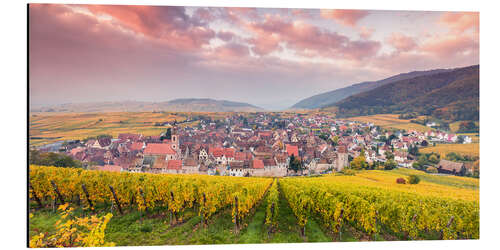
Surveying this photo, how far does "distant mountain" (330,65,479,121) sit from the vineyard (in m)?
3.43

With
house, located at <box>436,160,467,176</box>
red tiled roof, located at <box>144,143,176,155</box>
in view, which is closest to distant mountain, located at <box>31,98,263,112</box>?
red tiled roof, located at <box>144,143,176,155</box>

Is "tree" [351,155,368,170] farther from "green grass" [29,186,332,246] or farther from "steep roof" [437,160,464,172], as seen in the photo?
"green grass" [29,186,332,246]

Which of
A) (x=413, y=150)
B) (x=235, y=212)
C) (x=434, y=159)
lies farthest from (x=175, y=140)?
(x=434, y=159)

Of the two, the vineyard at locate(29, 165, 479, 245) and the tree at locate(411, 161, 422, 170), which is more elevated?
the tree at locate(411, 161, 422, 170)

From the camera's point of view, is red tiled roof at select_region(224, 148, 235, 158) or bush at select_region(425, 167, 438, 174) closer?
bush at select_region(425, 167, 438, 174)

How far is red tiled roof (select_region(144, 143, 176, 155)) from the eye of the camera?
9.12 m

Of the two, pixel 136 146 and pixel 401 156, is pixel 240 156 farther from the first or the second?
pixel 401 156

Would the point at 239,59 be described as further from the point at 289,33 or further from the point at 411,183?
the point at 411,183

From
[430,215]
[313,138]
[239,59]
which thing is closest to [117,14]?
[239,59]

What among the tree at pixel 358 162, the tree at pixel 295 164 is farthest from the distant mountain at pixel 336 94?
the tree at pixel 358 162

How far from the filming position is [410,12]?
22.6 ft

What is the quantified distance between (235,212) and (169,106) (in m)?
6.49

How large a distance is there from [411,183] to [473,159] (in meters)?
2.67

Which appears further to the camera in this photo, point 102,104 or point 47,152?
point 102,104
